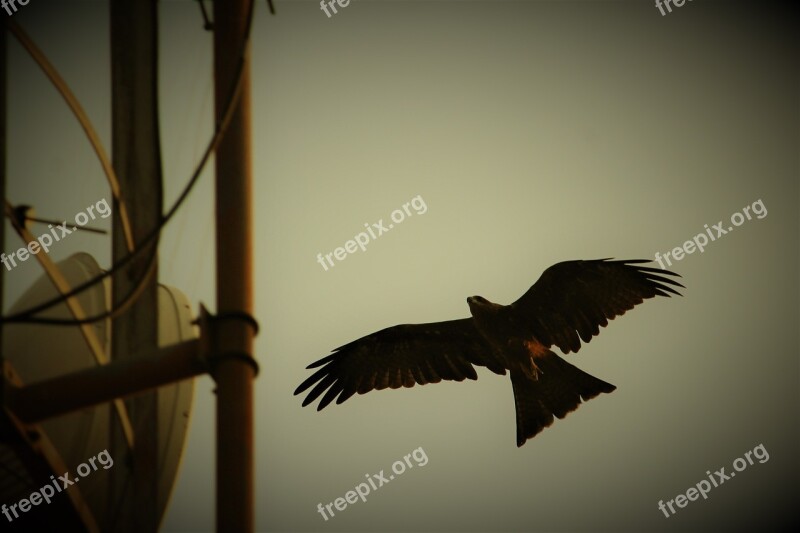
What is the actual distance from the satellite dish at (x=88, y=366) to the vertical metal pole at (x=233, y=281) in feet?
4.21

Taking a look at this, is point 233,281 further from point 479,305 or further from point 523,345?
point 523,345

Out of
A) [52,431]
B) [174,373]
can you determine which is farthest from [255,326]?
[52,431]

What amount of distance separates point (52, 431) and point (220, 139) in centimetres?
227

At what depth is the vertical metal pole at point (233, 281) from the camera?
4.08 m

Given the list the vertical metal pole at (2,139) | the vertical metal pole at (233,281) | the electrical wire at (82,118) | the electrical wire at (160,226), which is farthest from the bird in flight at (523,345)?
the vertical metal pole at (2,139)

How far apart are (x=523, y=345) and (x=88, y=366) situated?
16.3ft

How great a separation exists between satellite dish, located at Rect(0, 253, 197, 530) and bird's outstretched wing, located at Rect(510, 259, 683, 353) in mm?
4254

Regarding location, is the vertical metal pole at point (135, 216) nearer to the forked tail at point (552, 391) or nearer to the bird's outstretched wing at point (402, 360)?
the bird's outstretched wing at point (402, 360)

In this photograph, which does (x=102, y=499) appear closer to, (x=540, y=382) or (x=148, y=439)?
(x=148, y=439)

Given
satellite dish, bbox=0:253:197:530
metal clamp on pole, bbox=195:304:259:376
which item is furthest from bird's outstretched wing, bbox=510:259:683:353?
metal clamp on pole, bbox=195:304:259:376

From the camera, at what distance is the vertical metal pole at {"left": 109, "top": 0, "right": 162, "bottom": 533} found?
555 centimetres

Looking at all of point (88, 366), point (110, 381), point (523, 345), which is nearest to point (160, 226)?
point (110, 381)

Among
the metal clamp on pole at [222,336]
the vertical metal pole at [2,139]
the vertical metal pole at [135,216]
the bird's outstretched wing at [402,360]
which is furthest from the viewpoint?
the bird's outstretched wing at [402,360]

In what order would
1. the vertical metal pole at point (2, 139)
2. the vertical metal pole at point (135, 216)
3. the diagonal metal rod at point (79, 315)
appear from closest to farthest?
the vertical metal pole at point (2, 139)
the diagonal metal rod at point (79, 315)
the vertical metal pole at point (135, 216)
